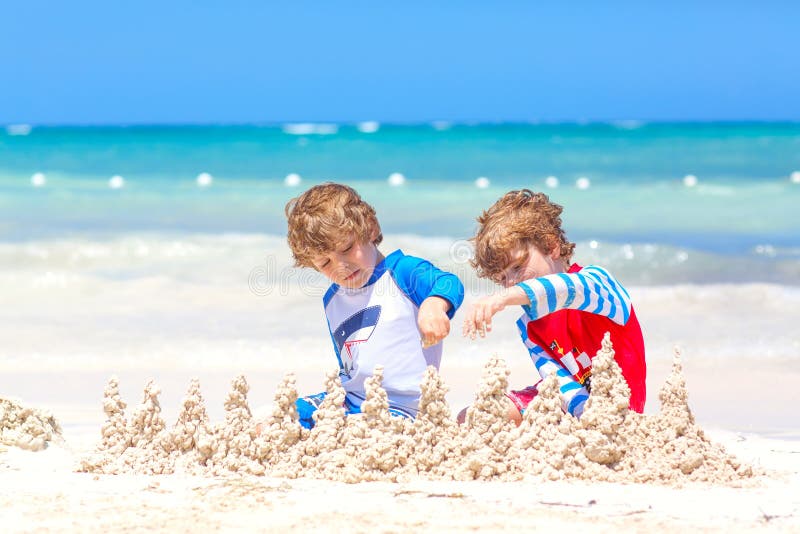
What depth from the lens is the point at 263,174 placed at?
2083cm

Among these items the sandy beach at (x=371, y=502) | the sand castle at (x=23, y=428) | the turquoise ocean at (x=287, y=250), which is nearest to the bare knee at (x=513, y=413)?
the sandy beach at (x=371, y=502)

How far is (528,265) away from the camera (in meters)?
3.14

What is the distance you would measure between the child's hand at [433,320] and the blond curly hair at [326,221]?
322mm

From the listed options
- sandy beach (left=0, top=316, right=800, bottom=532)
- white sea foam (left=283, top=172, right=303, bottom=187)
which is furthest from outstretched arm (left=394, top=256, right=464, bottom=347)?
white sea foam (left=283, top=172, right=303, bottom=187)

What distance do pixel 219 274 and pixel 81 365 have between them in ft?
10.2

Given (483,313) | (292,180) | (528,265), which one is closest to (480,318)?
(483,313)

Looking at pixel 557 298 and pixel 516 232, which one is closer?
pixel 557 298

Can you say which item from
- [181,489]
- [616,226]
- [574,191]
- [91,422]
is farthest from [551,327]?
[574,191]

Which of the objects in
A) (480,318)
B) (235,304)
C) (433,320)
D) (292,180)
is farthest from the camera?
(292,180)

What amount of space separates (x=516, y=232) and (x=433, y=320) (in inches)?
20.5

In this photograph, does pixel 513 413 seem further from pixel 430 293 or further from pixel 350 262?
pixel 350 262

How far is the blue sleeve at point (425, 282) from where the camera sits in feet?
9.42

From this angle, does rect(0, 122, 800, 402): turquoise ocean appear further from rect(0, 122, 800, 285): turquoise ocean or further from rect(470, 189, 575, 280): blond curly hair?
rect(470, 189, 575, 280): blond curly hair

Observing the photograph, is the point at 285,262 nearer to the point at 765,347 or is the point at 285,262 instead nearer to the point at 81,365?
the point at 81,365
